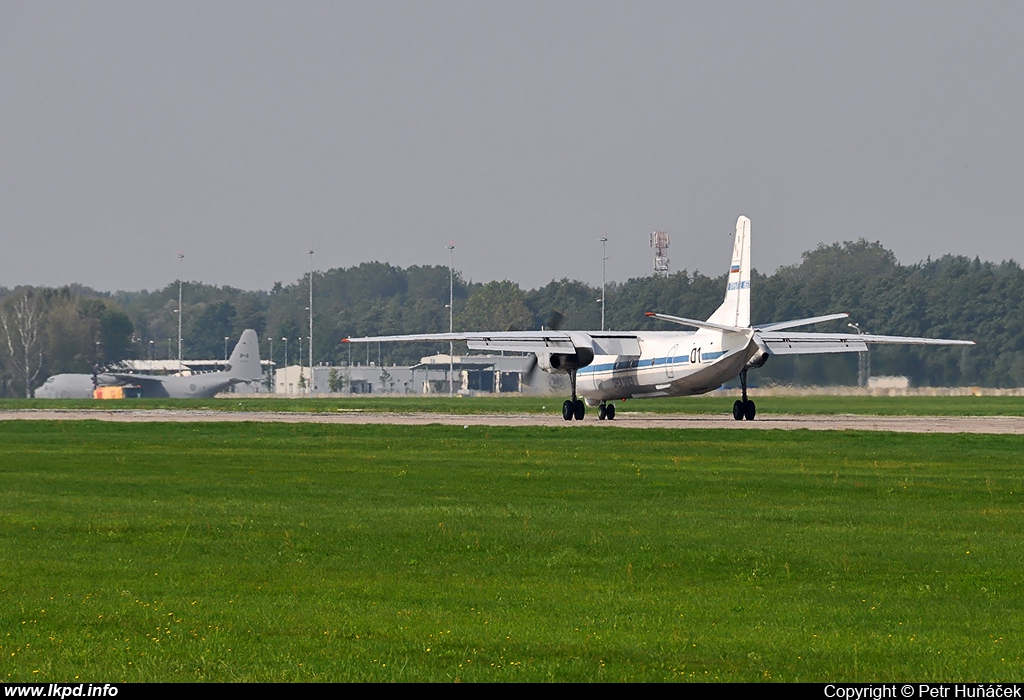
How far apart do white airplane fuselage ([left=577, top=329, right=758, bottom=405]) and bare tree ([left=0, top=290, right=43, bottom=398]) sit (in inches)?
4144

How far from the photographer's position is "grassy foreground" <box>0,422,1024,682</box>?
12.2m

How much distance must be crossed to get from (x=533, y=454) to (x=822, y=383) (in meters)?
47.3

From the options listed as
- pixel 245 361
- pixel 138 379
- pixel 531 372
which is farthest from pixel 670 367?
pixel 138 379

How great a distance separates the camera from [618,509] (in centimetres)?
2416

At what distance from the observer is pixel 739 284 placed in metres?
53.8

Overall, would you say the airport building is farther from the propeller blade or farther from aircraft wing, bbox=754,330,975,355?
aircraft wing, bbox=754,330,975,355

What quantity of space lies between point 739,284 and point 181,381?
297 ft

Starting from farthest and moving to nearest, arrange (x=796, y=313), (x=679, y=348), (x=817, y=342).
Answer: (x=796, y=313)
(x=817, y=342)
(x=679, y=348)

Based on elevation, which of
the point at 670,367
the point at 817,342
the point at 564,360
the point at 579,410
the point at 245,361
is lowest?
the point at 579,410

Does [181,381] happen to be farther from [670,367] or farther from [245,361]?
[670,367]

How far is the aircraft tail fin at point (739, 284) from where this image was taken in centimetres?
5325

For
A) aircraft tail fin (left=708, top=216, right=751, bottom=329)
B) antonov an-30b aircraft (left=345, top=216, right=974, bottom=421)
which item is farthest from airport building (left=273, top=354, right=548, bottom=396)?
aircraft tail fin (left=708, top=216, right=751, bottom=329)

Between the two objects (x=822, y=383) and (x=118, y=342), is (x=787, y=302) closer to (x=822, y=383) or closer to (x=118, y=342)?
(x=822, y=383)

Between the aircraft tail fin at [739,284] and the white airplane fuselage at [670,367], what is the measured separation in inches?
Result: 35.2
